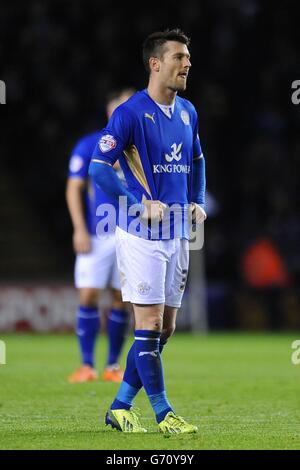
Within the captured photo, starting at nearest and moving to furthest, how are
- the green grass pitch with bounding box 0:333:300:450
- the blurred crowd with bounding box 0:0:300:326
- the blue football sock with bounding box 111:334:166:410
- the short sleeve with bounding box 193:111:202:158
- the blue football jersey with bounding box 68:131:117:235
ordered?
the green grass pitch with bounding box 0:333:300:450
the blue football sock with bounding box 111:334:166:410
the short sleeve with bounding box 193:111:202:158
the blue football jersey with bounding box 68:131:117:235
the blurred crowd with bounding box 0:0:300:326

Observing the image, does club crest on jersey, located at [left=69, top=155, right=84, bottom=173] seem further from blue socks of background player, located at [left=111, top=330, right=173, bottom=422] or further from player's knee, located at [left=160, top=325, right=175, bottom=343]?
blue socks of background player, located at [left=111, top=330, right=173, bottom=422]

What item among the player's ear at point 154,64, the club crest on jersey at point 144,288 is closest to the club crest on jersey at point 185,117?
the player's ear at point 154,64

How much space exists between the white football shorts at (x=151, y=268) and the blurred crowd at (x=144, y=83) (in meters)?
13.9

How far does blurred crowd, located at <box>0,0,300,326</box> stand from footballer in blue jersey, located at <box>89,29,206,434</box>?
1394cm

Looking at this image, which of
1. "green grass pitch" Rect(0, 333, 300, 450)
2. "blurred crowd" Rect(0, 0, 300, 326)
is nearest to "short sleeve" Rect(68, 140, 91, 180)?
"green grass pitch" Rect(0, 333, 300, 450)

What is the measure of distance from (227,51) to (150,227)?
53.8ft

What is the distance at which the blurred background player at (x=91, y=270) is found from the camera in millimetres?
9227

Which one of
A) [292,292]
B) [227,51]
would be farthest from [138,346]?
[227,51]

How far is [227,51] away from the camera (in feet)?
71.4

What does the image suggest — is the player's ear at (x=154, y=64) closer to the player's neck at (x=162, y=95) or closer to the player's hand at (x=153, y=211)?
the player's neck at (x=162, y=95)

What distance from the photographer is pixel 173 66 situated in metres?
5.86

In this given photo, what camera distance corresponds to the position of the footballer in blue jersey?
227 inches

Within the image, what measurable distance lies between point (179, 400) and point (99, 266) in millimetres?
1987
